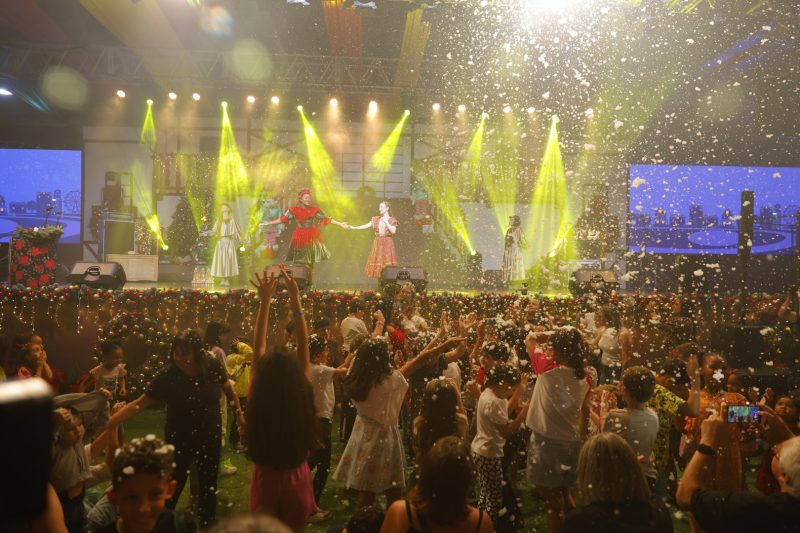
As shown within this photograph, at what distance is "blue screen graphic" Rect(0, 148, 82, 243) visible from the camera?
15.2 meters

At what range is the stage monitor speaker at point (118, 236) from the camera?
14742 millimetres

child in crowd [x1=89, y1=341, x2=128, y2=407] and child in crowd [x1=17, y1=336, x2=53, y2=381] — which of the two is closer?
child in crowd [x1=89, y1=341, x2=128, y2=407]

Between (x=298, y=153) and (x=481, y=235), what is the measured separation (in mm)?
5248

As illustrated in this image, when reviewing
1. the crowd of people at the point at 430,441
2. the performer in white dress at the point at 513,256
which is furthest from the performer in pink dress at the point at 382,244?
the crowd of people at the point at 430,441

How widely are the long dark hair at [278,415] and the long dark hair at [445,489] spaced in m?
0.74

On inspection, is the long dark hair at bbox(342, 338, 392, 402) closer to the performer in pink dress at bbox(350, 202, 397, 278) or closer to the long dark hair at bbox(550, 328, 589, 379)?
the long dark hair at bbox(550, 328, 589, 379)

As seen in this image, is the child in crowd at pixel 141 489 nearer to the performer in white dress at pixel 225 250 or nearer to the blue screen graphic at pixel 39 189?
the performer in white dress at pixel 225 250

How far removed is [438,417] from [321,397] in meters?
1.29

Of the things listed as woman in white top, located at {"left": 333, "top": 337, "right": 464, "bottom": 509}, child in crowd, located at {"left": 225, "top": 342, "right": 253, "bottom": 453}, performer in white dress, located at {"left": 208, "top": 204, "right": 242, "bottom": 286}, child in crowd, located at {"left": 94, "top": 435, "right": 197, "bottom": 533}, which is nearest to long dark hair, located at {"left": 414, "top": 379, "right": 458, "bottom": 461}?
woman in white top, located at {"left": 333, "top": 337, "right": 464, "bottom": 509}

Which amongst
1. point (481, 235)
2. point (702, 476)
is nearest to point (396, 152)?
point (481, 235)

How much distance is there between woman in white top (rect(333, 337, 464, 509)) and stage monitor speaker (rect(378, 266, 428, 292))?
28.2ft

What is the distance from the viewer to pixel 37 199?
1555 centimetres

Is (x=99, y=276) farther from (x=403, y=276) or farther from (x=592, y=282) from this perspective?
(x=592, y=282)

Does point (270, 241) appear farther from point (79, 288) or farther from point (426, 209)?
point (79, 288)
